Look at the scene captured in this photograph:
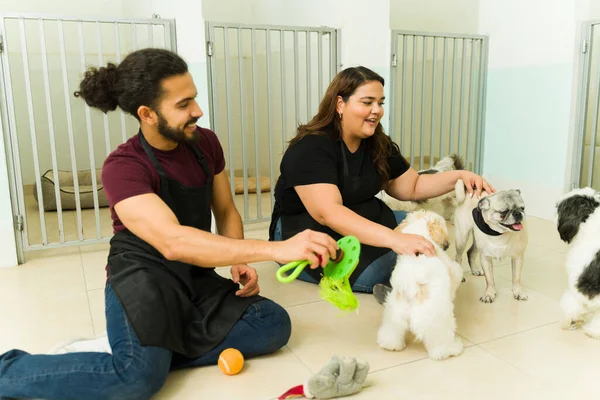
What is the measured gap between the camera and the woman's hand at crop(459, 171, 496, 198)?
7.80 ft

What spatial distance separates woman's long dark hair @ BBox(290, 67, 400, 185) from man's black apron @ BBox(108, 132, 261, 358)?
0.67m

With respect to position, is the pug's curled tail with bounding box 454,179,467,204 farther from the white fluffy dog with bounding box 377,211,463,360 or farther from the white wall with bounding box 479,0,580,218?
the white wall with bounding box 479,0,580,218

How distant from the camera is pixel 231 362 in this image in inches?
68.7

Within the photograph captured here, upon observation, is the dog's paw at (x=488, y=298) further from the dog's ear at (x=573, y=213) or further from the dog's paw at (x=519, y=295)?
the dog's ear at (x=573, y=213)

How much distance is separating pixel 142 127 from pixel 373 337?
1.15 m

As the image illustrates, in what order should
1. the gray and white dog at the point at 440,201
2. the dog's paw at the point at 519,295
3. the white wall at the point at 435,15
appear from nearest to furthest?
the dog's paw at the point at 519,295 < the gray and white dog at the point at 440,201 < the white wall at the point at 435,15

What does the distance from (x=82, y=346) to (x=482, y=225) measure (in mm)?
1688

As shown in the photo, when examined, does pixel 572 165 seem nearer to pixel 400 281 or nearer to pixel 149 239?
pixel 400 281

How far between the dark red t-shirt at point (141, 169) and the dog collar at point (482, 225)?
1.18 metres

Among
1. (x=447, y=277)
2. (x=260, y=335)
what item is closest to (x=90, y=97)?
(x=260, y=335)

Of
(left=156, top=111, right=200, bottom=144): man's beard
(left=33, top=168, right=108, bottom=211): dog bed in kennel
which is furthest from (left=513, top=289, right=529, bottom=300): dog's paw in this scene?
(left=33, top=168, right=108, bottom=211): dog bed in kennel

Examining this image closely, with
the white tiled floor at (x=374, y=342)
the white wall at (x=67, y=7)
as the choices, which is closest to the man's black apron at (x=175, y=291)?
the white tiled floor at (x=374, y=342)

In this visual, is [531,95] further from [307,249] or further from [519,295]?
[307,249]

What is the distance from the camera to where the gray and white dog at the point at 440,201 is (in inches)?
140
